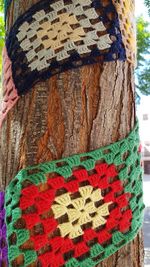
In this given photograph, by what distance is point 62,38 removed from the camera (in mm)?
1028

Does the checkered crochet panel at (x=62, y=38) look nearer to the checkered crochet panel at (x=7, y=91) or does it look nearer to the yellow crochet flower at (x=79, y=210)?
the checkered crochet panel at (x=7, y=91)

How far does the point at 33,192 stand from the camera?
0.94m

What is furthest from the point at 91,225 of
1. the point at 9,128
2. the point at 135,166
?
the point at 9,128

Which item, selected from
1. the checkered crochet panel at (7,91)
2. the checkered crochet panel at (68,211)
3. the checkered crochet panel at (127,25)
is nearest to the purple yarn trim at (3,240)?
the checkered crochet panel at (68,211)

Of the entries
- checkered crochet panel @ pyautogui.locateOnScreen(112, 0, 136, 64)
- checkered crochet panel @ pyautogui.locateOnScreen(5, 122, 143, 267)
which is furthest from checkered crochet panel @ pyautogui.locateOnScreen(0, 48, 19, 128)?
checkered crochet panel @ pyautogui.locateOnScreen(112, 0, 136, 64)

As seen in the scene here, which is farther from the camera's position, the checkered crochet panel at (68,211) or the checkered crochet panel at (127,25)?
the checkered crochet panel at (127,25)

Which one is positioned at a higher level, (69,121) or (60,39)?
(60,39)

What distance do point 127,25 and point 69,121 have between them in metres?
0.34

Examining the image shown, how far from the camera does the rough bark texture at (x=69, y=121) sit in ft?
3.28

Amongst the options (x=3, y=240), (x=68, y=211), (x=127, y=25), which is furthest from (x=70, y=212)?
(x=127, y=25)

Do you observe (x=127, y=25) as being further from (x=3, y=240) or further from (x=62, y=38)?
(x=3, y=240)

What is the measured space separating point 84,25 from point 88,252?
1.80ft

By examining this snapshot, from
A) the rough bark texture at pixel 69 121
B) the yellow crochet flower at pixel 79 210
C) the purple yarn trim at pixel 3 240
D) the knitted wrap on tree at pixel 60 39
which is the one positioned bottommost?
the purple yarn trim at pixel 3 240

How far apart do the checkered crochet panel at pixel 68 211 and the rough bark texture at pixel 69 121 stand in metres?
0.04
